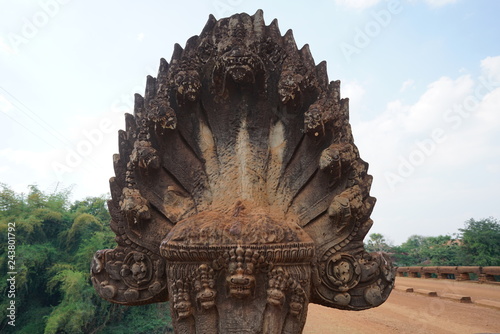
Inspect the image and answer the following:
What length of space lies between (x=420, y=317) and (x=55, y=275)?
11361 millimetres

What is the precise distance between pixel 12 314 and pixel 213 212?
1023 cm

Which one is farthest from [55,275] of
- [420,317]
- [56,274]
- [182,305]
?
[420,317]

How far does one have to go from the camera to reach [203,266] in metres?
1.70

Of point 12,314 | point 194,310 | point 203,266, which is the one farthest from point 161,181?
point 12,314

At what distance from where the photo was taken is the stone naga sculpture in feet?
5.65

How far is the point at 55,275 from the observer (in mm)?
10109

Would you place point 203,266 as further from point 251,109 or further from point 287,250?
point 251,109

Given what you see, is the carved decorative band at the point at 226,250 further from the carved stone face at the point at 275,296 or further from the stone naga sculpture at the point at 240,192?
the carved stone face at the point at 275,296

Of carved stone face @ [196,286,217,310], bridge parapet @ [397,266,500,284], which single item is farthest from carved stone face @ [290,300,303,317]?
bridge parapet @ [397,266,500,284]

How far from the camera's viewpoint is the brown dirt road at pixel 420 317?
7102 millimetres

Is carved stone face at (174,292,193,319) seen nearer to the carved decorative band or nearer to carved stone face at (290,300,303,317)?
the carved decorative band

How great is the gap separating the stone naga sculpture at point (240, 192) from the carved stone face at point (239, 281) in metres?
0.03

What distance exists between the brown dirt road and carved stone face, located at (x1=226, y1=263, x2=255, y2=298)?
724 centimetres

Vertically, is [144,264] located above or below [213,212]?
below
